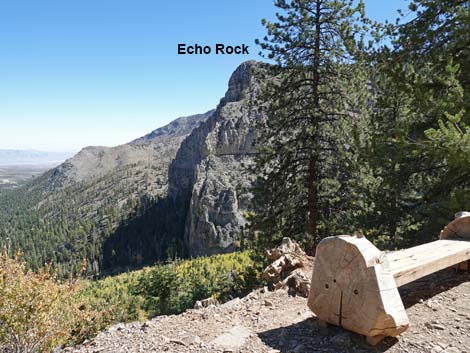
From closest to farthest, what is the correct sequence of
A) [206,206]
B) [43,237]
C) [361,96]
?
[361,96] < [206,206] < [43,237]

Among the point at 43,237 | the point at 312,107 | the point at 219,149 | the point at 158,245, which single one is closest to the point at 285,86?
the point at 312,107

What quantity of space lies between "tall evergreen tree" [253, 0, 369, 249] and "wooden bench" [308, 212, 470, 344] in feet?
18.7

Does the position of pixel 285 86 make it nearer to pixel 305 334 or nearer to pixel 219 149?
pixel 305 334

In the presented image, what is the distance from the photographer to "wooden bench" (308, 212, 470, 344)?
118 inches

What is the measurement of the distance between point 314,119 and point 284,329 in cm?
708

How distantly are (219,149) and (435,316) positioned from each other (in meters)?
103

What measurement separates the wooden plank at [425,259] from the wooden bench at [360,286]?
0.04ft

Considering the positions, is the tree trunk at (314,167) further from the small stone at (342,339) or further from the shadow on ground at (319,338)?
the small stone at (342,339)

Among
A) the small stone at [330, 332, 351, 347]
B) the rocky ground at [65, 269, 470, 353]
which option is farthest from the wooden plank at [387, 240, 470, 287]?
the small stone at [330, 332, 351, 347]

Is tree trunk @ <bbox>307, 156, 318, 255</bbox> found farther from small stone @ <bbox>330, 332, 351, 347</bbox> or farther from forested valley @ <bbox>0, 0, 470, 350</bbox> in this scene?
small stone @ <bbox>330, 332, 351, 347</bbox>

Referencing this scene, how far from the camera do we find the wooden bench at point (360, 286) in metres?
3.00

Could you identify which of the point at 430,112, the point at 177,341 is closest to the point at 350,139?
the point at 430,112

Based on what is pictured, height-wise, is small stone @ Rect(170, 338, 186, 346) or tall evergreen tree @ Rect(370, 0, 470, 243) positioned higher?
tall evergreen tree @ Rect(370, 0, 470, 243)

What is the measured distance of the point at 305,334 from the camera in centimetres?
360
